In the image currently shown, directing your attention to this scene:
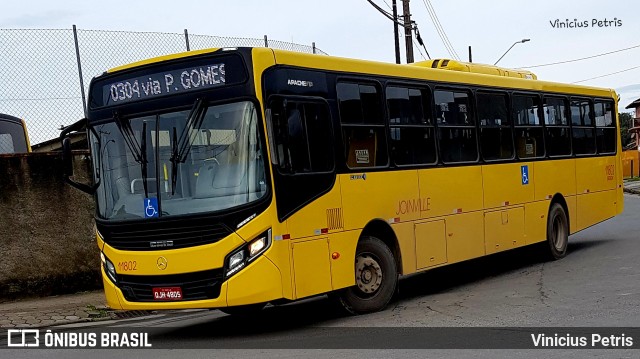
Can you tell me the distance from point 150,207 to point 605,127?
12.0 meters

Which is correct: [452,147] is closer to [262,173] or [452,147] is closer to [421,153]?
[421,153]

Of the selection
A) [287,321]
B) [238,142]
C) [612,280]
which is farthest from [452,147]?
[238,142]

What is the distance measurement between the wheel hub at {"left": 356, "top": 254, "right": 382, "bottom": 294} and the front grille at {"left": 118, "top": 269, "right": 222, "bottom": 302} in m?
2.12

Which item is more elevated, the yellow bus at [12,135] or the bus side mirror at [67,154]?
the yellow bus at [12,135]

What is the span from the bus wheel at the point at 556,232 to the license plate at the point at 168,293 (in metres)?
8.49

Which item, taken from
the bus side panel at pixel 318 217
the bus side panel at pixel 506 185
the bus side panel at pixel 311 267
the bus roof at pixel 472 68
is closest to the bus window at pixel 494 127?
the bus side panel at pixel 506 185

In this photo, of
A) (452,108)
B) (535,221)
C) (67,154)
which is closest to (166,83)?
(67,154)

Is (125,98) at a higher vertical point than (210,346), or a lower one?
higher

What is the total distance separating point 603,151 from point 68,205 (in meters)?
10.5

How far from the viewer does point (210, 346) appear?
370 inches

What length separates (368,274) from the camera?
11.1 metres

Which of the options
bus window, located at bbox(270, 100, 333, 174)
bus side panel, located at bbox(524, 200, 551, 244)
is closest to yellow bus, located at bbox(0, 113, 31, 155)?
bus side panel, located at bbox(524, 200, 551, 244)

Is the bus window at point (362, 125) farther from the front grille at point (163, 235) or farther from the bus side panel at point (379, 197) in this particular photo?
the front grille at point (163, 235)

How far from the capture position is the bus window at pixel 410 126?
39.0 ft
